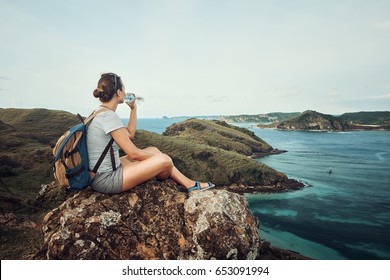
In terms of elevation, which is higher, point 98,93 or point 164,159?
point 98,93

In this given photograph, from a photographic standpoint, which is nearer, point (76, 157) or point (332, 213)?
point (76, 157)

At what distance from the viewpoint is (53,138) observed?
61.9 meters

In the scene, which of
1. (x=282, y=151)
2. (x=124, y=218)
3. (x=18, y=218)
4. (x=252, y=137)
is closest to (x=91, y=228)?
(x=124, y=218)

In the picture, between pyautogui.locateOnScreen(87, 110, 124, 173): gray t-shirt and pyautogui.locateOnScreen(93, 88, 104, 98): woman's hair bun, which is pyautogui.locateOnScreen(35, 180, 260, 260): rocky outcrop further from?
pyautogui.locateOnScreen(93, 88, 104, 98): woman's hair bun

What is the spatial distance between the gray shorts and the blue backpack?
176 millimetres

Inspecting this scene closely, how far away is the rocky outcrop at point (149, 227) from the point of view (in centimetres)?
561

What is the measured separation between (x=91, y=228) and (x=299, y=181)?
57.7 metres

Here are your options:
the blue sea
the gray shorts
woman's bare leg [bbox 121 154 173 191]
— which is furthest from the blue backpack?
the blue sea

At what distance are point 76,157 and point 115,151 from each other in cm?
77

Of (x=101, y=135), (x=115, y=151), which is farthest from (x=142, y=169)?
(x=101, y=135)

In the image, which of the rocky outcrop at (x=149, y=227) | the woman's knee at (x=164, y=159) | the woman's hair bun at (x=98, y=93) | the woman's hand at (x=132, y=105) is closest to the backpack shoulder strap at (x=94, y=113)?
the woman's hair bun at (x=98, y=93)

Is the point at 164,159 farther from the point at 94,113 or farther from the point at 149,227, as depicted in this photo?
the point at 94,113

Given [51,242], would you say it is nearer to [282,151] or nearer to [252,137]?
[282,151]

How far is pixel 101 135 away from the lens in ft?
17.4
